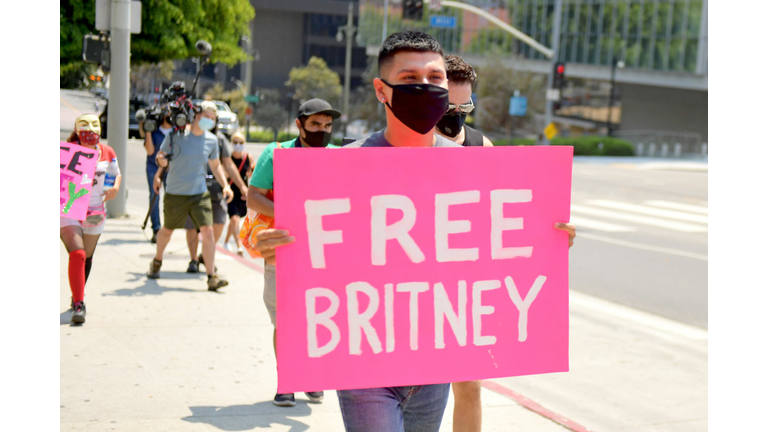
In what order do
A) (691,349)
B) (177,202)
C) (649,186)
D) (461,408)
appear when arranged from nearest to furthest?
(461,408), (691,349), (177,202), (649,186)

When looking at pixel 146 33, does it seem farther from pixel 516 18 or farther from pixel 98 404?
pixel 516 18

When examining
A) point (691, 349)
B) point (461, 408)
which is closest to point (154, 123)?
point (691, 349)

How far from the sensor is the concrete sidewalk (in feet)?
16.4

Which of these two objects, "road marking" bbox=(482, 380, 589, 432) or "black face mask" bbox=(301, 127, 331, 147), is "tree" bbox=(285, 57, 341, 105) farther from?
"black face mask" bbox=(301, 127, 331, 147)

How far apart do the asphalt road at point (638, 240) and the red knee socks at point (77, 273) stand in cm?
458

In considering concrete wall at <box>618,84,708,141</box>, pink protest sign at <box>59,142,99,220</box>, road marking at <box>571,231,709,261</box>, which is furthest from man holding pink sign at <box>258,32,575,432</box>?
concrete wall at <box>618,84,708,141</box>

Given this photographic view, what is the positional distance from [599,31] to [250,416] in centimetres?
5449

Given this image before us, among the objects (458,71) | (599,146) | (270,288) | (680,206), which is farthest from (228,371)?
(599,146)

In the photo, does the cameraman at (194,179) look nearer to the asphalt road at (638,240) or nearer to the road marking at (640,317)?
the asphalt road at (638,240)

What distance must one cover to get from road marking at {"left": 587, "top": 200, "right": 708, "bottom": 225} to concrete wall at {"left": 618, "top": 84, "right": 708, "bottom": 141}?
33.4 meters

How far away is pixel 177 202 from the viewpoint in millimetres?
8344

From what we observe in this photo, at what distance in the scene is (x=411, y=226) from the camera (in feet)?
9.91

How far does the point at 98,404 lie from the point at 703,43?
4949 cm

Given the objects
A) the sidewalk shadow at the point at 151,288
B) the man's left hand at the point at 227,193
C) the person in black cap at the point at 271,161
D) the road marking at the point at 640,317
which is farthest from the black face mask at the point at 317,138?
the road marking at the point at 640,317
